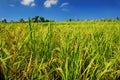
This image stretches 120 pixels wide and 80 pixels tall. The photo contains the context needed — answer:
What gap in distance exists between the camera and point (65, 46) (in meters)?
2.25

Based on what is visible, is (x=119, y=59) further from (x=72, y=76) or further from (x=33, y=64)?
(x=33, y=64)

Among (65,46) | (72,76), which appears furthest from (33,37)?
(72,76)

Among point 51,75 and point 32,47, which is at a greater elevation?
point 32,47

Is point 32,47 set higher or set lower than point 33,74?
higher

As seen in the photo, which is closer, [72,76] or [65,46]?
[72,76]

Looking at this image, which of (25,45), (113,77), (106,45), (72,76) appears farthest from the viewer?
(106,45)

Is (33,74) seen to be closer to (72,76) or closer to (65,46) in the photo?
(72,76)

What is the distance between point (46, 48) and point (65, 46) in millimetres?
175

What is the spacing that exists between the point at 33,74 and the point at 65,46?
0.47 m

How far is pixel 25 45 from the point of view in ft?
7.58

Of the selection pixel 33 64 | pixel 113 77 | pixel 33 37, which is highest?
pixel 33 37

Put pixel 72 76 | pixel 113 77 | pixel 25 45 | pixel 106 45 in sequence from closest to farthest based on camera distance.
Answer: pixel 72 76 < pixel 113 77 < pixel 25 45 < pixel 106 45

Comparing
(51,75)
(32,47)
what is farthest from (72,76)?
(32,47)

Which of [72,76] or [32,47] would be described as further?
[32,47]
